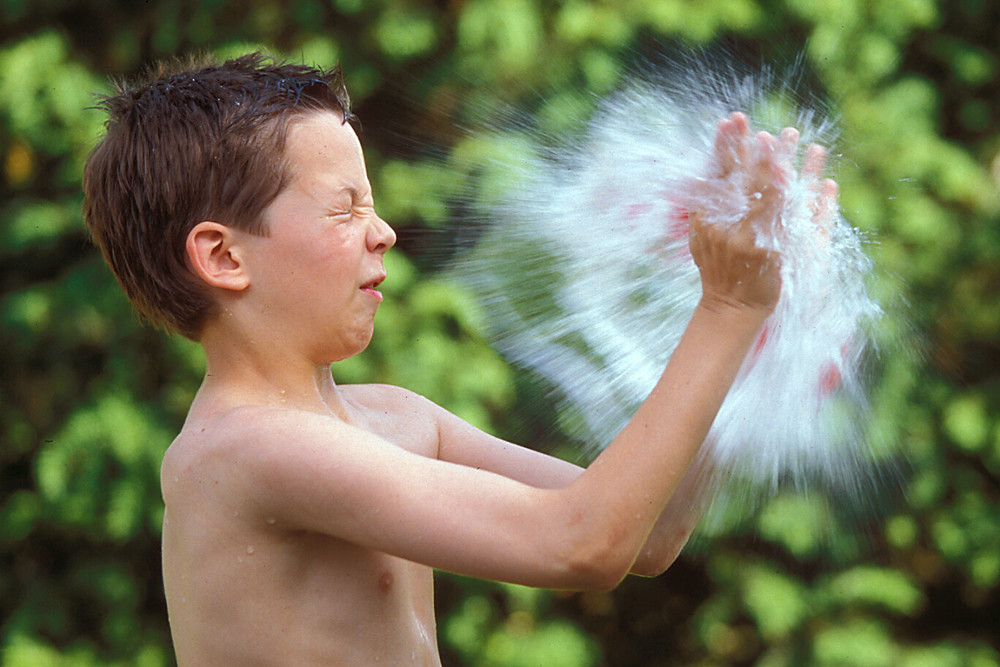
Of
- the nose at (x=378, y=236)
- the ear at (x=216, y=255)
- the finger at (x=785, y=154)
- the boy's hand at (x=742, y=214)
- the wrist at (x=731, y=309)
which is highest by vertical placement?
the finger at (x=785, y=154)

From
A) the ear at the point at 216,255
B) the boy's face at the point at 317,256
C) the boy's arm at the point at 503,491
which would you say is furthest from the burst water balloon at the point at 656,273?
the ear at the point at 216,255

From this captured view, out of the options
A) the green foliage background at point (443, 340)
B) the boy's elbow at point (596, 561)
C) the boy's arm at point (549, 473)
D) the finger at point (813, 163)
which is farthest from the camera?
the green foliage background at point (443, 340)

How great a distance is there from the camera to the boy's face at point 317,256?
109cm

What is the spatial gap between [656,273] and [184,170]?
0.53 meters

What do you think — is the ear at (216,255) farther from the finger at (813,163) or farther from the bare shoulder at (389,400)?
the finger at (813,163)

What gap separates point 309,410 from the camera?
3.67 ft

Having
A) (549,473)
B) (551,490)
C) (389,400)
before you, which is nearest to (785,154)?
(551,490)

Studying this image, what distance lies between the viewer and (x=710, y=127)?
1.15 metres

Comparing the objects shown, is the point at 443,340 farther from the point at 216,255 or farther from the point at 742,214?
the point at 742,214

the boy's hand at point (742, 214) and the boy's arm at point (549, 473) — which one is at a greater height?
the boy's hand at point (742, 214)

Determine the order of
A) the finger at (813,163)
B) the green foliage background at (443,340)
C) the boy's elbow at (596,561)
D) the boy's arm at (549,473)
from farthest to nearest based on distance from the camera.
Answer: the green foliage background at (443,340), the boy's arm at (549,473), the finger at (813,163), the boy's elbow at (596,561)

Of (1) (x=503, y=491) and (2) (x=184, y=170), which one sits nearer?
(1) (x=503, y=491)

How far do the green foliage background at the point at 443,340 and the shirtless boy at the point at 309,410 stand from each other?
3.10 ft

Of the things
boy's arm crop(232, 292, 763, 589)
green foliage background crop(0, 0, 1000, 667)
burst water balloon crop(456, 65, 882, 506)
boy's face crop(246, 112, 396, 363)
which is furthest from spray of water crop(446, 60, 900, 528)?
green foliage background crop(0, 0, 1000, 667)
